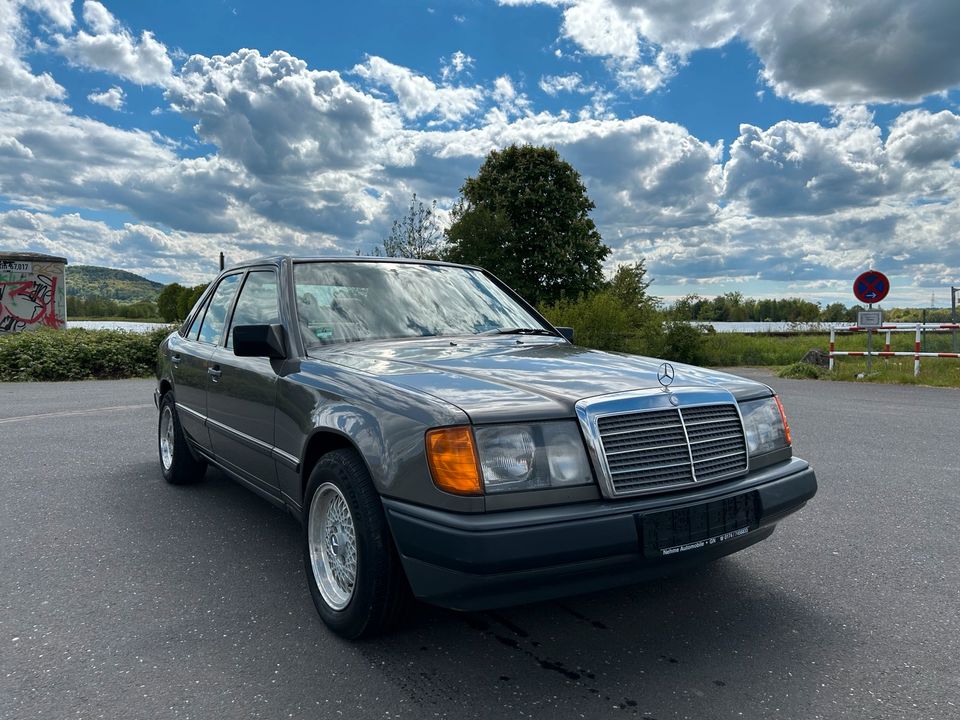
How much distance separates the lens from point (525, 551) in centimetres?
233

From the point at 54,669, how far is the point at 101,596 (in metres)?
0.73

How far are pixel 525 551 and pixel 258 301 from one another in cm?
260

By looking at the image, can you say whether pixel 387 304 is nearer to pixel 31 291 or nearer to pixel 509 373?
pixel 509 373

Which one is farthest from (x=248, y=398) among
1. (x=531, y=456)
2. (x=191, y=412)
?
(x=531, y=456)

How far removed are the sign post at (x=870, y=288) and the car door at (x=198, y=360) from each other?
587 inches

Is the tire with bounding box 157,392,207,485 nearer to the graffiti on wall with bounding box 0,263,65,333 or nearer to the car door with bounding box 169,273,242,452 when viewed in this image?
the car door with bounding box 169,273,242,452

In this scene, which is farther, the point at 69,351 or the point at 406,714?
the point at 69,351

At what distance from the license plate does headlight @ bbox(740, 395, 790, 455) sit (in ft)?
1.01

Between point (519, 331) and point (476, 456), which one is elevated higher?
point (519, 331)

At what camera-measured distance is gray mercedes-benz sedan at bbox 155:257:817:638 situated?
2406 mm

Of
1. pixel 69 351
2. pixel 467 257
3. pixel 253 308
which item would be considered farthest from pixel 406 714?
pixel 467 257

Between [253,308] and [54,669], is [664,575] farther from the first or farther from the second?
[253,308]

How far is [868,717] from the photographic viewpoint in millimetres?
2342

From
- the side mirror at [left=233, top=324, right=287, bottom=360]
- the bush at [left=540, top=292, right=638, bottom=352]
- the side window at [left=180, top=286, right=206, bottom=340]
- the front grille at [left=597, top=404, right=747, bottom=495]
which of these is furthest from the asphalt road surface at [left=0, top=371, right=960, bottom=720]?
the bush at [left=540, top=292, right=638, bottom=352]
